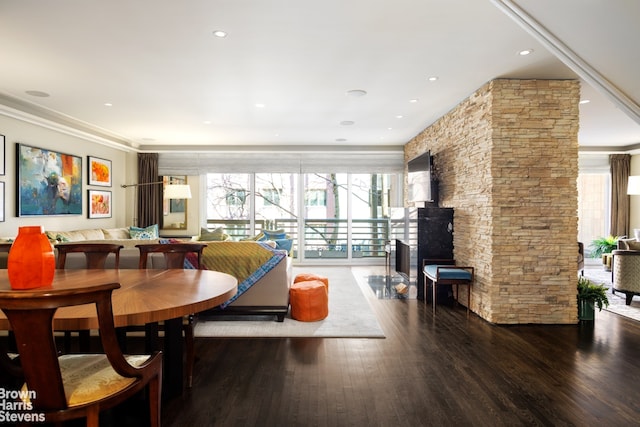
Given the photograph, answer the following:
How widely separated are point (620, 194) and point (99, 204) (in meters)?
10.6

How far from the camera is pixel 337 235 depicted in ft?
26.9

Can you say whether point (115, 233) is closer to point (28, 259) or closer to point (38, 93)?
point (38, 93)

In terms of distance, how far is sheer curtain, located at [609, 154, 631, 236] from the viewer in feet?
26.4

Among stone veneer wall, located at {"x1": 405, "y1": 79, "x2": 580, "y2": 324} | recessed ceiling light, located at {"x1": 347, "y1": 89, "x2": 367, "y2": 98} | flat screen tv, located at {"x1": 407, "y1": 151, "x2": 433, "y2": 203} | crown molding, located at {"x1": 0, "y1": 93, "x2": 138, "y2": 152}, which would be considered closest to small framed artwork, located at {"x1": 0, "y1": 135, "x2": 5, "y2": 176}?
crown molding, located at {"x1": 0, "y1": 93, "x2": 138, "y2": 152}

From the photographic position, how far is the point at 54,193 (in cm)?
572

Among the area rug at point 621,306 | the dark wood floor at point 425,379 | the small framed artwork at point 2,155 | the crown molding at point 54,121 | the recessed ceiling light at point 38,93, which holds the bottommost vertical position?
the dark wood floor at point 425,379

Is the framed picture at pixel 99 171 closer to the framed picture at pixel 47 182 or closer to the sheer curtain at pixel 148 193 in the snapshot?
the framed picture at pixel 47 182

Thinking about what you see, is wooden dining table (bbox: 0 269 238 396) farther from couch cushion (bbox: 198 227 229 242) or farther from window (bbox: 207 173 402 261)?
window (bbox: 207 173 402 261)

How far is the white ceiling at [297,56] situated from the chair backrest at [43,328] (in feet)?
6.81

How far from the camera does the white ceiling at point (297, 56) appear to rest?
2.45m

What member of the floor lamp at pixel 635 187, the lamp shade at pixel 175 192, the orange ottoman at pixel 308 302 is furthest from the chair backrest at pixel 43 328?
the floor lamp at pixel 635 187

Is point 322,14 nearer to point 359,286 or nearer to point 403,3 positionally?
point 403,3

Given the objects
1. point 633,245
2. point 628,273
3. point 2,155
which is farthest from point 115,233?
point 633,245

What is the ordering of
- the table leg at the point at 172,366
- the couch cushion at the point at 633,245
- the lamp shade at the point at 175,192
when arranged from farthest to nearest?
the lamp shade at the point at 175,192, the couch cushion at the point at 633,245, the table leg at the point at 172,366
